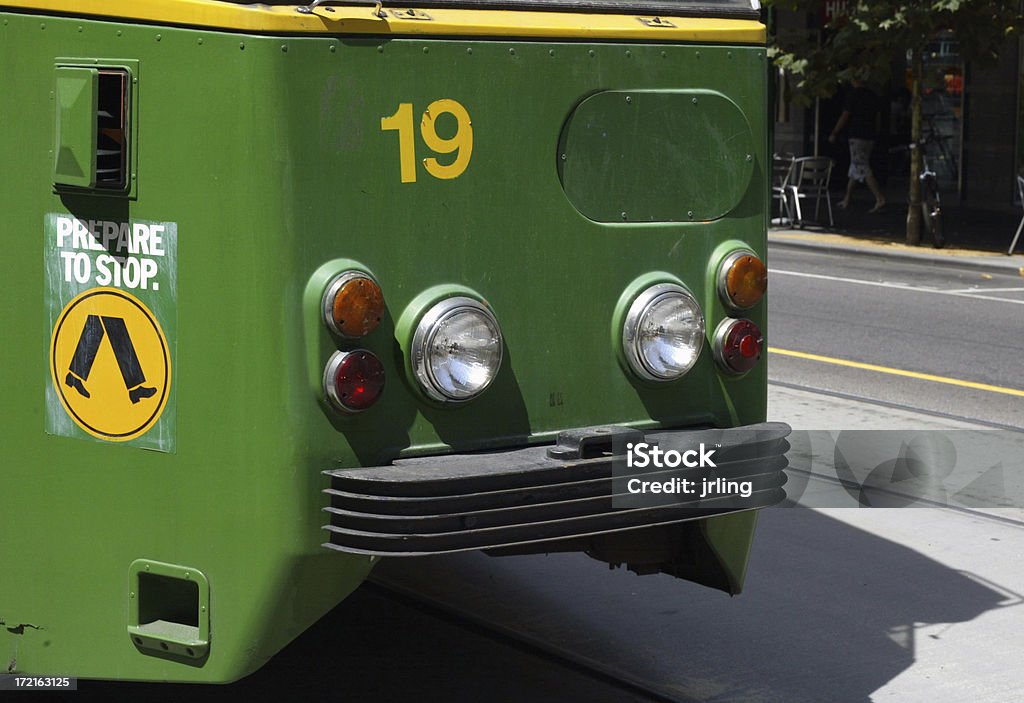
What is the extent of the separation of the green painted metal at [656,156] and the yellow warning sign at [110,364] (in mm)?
1257

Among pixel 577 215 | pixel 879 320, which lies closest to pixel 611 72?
pixel 577 215

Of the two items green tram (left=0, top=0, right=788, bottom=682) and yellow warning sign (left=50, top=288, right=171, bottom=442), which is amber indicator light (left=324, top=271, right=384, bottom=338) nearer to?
green tram (left=0, top=0, right=788, bottom=682)

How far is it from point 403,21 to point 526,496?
1.30 metres

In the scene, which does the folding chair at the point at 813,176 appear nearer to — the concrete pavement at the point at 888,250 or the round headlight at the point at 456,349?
the concrete pavement at the point at 888,250

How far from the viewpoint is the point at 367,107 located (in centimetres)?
421

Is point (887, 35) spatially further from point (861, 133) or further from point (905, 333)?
point (861, 133)

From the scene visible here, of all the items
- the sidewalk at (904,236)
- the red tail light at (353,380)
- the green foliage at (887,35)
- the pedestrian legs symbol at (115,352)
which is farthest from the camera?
the sidewalk at (904,236)

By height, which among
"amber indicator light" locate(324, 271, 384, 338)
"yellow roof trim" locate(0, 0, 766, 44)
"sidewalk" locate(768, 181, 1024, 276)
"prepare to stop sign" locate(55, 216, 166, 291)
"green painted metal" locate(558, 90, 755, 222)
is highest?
"yellow roof trim" locate(0, 0, 766, 44)

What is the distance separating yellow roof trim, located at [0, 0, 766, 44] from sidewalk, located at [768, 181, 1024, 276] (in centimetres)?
1347

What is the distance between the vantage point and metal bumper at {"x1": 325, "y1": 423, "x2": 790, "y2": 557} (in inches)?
162

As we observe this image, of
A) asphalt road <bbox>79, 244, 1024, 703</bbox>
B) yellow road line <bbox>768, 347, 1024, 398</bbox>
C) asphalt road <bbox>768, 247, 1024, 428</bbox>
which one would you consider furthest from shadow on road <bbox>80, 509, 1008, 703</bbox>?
yellow road line <bbox>768, 347, 1024, 398</bbox>

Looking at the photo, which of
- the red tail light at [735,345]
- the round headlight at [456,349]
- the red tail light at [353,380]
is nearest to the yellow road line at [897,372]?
the red tail light at [735,345]

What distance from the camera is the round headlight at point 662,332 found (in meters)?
4.73

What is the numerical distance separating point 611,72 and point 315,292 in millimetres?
1146
